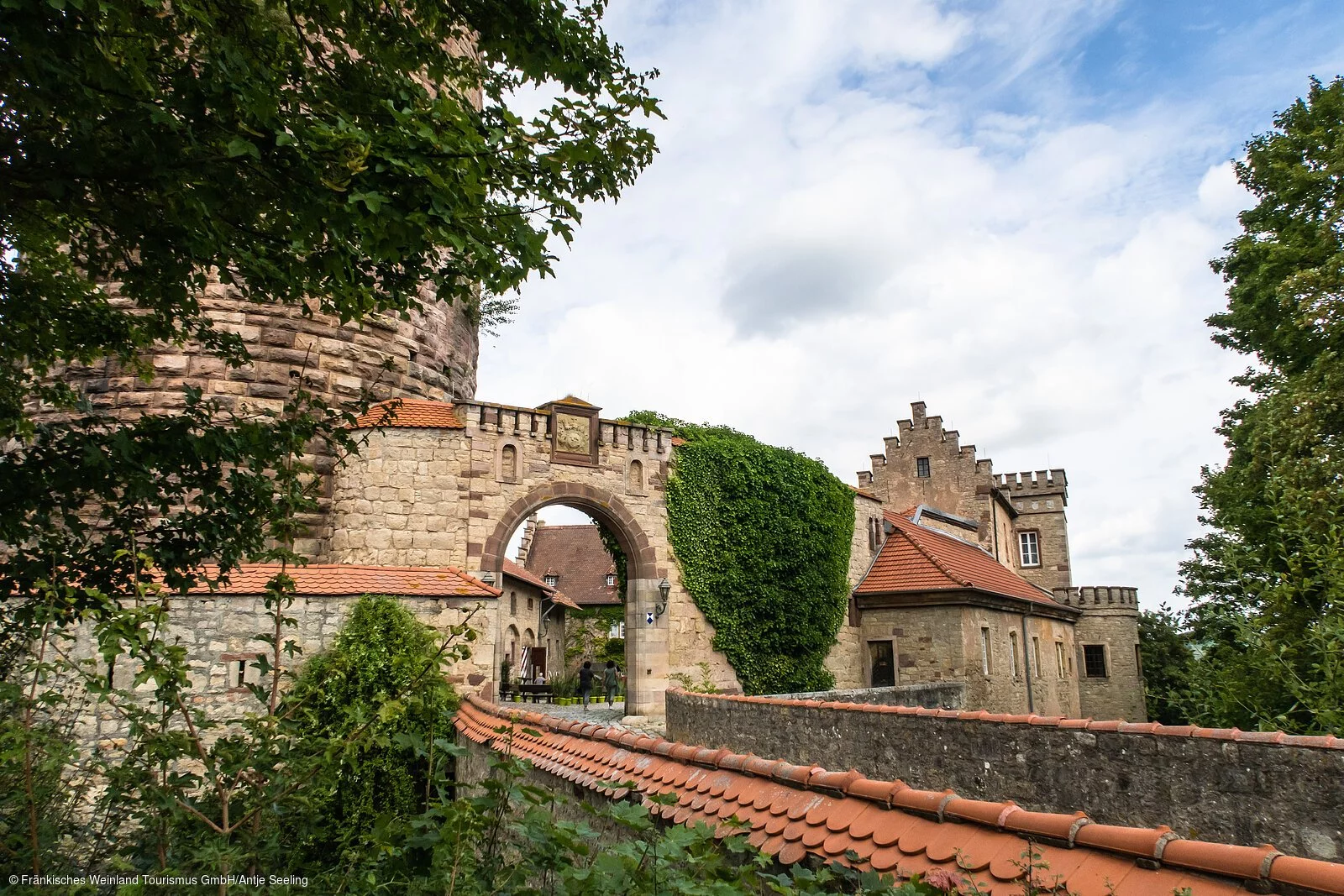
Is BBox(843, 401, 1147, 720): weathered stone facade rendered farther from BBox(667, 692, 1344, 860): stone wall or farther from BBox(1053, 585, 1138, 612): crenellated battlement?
BBox(667, 692, 1344, 860): stone wall

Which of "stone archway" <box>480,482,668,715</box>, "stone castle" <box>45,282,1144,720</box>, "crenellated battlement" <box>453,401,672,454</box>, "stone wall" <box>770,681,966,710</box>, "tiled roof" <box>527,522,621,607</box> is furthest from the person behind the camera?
"tiled roof" <box>527,522,621,607</box>

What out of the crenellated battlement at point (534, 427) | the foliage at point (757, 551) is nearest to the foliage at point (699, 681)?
the foliage at point (757, 551)

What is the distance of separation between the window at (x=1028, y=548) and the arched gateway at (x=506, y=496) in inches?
910

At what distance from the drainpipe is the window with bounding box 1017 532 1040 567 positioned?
499 inches

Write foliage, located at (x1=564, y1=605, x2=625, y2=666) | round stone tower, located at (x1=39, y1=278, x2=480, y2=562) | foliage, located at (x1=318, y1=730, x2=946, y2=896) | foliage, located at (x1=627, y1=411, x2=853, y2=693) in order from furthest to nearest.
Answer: foliage, located at (x1=564, y1=605, x2=625, y2=666) < foliage, located at (x1=627, y1=411, x2=853, y2=693) < round stone tower, located at (x1=39, y1=278, x2=480, y2=562) < foliage, located at (x1=318, y1=730, x2=946, y2=896)

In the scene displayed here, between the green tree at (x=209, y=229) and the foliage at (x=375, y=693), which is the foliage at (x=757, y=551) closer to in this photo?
the foliage at (x=375, y=693)

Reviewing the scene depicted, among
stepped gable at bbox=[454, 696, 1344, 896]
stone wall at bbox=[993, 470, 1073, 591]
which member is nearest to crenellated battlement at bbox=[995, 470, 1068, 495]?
stone wall at bbox=[993, 470, 1073, 591]

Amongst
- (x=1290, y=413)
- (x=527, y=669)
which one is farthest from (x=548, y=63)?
(x=527, y=669)

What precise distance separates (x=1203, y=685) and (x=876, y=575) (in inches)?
434

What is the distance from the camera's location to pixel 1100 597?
28922 millimetres

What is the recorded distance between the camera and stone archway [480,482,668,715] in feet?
50.8

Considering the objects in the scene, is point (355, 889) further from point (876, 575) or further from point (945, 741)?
point (876, 575)

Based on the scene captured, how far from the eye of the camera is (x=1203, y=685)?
927 cm

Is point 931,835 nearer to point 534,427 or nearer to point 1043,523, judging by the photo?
point 534,427
